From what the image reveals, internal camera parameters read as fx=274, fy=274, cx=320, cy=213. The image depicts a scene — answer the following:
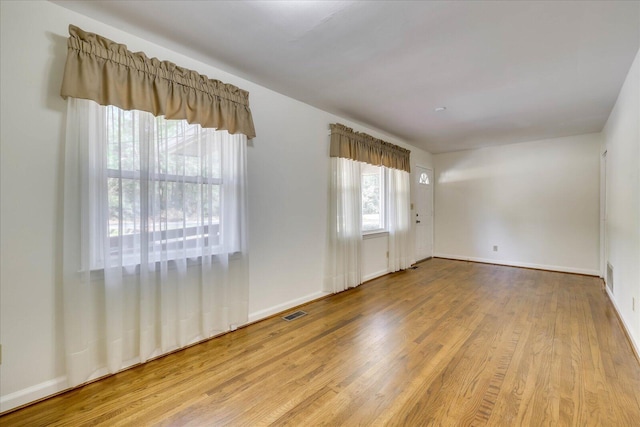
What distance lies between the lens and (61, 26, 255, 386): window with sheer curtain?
1.77 meters

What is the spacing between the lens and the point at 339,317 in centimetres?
296

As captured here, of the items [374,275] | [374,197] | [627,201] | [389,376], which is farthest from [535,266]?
[389,376]

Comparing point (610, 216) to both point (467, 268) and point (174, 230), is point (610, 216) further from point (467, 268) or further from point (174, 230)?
point (174, 230)

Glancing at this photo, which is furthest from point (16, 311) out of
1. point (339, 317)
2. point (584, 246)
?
point (584, 246)

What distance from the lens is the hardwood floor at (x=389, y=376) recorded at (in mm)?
1569

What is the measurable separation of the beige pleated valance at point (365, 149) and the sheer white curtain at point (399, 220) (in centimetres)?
23

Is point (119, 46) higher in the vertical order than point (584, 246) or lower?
higher

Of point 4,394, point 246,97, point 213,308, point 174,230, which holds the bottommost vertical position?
point 4,394

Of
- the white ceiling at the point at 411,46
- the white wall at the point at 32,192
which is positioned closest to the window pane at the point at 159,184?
the white wall at the point at 32,192

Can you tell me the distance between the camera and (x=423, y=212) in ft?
20.0

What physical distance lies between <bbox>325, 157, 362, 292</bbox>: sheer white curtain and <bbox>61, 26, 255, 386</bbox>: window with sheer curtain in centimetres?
133

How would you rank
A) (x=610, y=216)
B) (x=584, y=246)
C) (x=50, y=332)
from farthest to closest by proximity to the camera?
(x=584, y=246) → (x=610, y=216) → (x=50, y=332)

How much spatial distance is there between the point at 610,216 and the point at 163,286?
527cm

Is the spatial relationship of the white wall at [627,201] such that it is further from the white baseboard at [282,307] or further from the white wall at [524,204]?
the white baseboard at [282,307]
